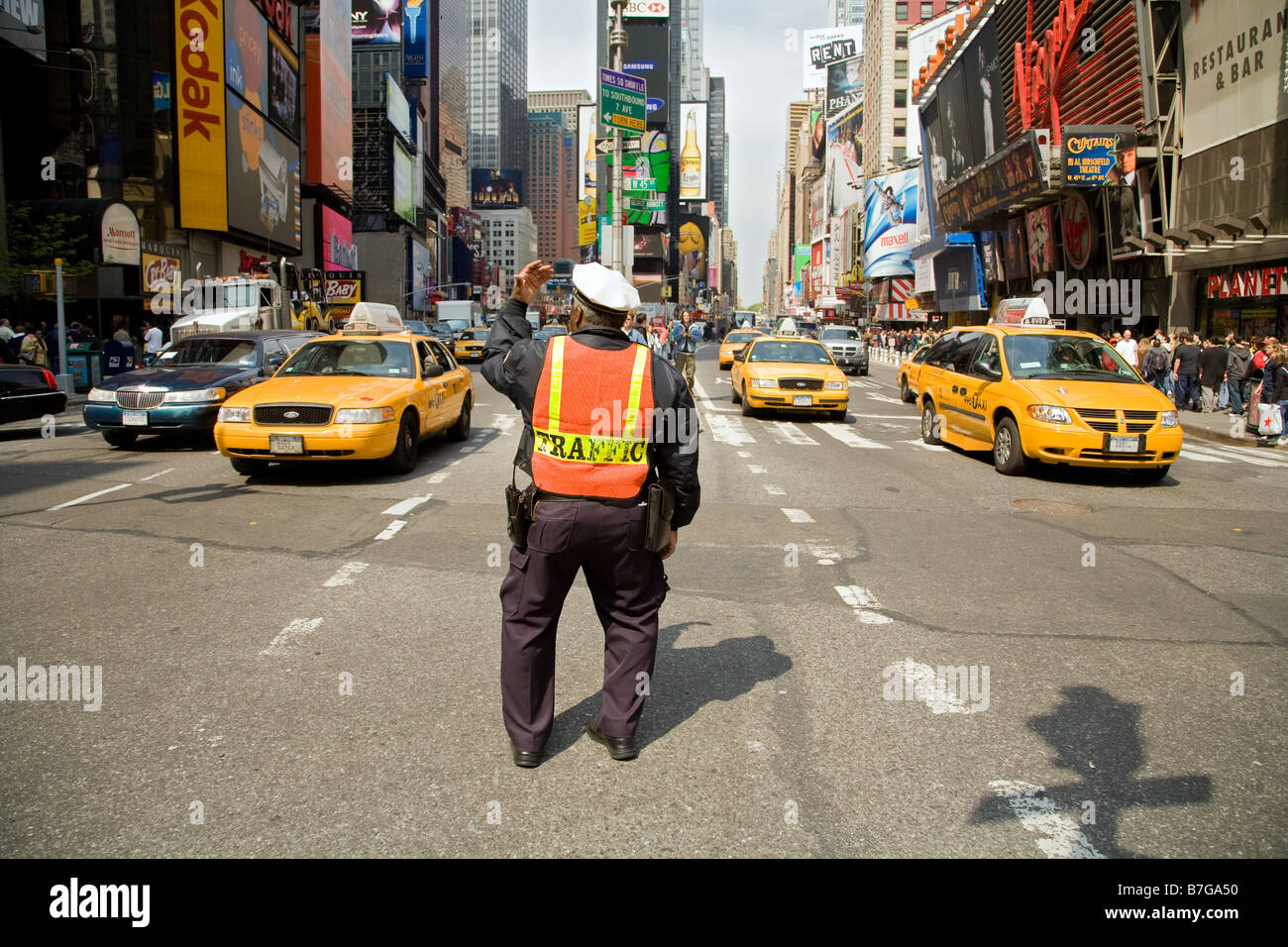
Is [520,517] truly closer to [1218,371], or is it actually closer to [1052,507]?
[1052,507]

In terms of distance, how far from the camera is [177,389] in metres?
12.6

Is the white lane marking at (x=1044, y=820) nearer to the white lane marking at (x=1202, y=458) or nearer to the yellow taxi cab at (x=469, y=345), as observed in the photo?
the white lane marking at (x=1202, y=458)

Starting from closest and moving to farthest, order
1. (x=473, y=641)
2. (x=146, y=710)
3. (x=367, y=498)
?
(x=146, y=710), (x=473, y=641), (x=367, y=498)

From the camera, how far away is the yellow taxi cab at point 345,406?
1005 centimetres

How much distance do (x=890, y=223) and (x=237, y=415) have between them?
247ft

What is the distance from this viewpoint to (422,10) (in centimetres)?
12638

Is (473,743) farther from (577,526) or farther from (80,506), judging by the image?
(80,506)

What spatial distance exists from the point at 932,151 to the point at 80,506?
161 feet

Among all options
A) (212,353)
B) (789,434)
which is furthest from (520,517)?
(789,434)

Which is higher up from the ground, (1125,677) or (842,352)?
(842,352)

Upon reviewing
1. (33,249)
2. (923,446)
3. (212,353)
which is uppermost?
(33,249)

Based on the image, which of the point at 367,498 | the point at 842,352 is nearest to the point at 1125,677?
the point at 367,498

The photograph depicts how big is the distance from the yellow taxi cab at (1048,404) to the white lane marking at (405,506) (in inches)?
269

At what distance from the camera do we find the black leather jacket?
3.65 meters
